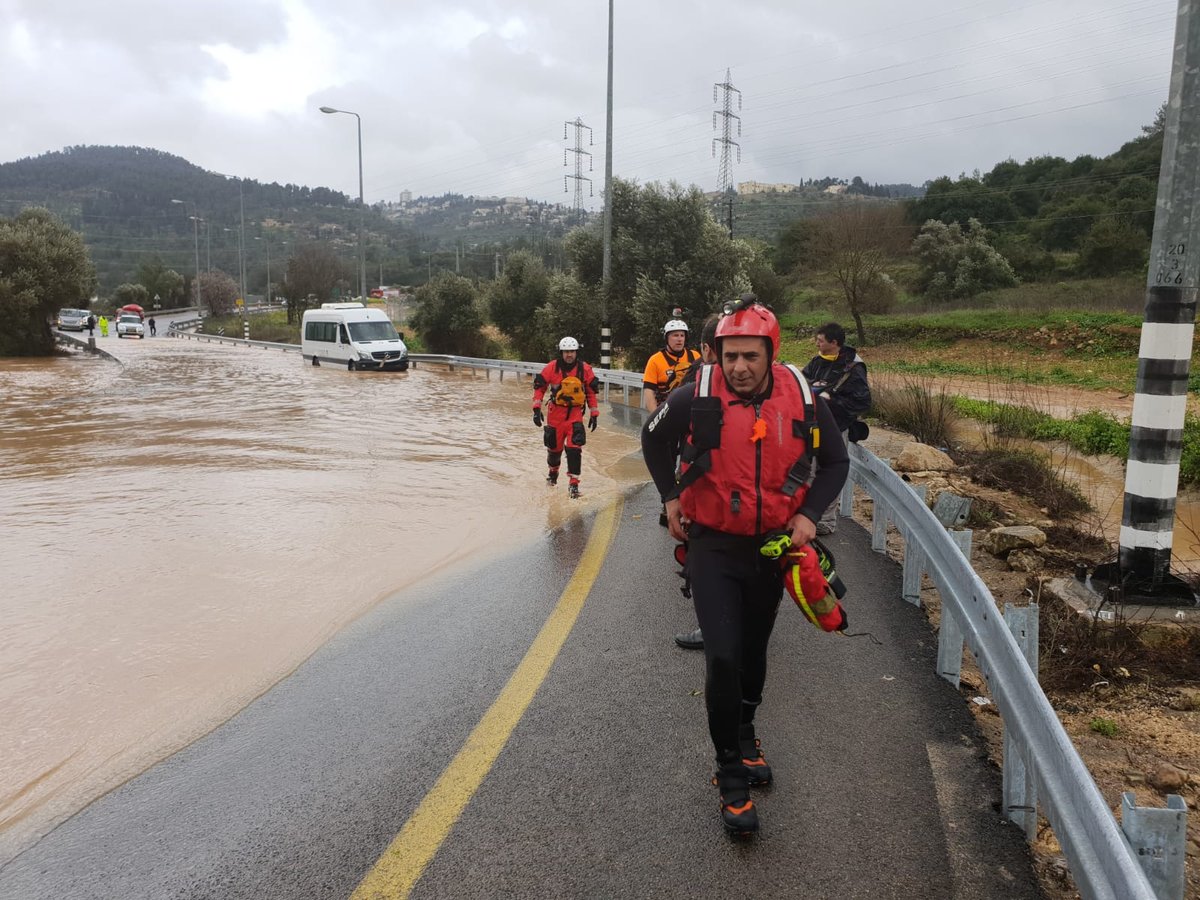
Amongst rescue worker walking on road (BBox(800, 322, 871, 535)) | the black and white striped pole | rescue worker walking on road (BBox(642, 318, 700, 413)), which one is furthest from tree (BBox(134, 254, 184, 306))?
the black and white striped pole

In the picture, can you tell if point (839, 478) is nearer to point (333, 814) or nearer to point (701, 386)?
point (701, 386)

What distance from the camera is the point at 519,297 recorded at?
3872 cm

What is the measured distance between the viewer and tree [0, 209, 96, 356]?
37312 millimetres

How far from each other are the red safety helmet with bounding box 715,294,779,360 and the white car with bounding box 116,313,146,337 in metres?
64.7

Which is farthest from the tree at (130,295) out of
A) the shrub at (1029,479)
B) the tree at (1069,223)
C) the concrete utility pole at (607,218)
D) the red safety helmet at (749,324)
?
the red safety helmet at (749,324)

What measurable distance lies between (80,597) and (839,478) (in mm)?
5536

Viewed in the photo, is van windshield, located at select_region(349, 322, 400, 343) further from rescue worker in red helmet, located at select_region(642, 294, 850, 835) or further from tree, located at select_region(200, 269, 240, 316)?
tree, located at select_region(200, 269, 240, 316)

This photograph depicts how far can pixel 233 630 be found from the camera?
18.7ft

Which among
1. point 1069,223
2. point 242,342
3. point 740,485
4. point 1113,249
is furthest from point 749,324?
point 1069,223

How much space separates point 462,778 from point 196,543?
211 inches

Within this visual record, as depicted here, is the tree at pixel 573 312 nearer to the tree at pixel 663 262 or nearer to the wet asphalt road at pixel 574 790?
the tree at pixel 663 262

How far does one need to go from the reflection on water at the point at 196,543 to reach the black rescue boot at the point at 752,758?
2487 millimetres

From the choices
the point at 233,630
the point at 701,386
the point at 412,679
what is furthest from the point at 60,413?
the point at 701,386

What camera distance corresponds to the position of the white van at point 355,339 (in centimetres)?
3206
